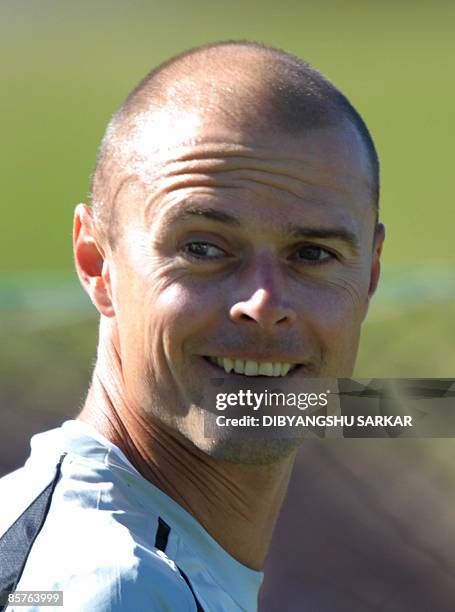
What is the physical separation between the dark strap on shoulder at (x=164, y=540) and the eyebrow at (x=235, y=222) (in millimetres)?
686

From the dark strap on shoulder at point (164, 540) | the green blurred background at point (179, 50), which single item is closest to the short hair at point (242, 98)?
the dark strap on shoulder at point (164, 540)

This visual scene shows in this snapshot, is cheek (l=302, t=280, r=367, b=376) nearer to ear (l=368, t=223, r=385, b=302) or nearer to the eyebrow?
the eyebrow

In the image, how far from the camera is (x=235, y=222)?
9.26 ft

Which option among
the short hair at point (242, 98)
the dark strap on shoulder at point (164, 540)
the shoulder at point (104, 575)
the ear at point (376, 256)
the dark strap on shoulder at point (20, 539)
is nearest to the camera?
the shoulder at point (104, 575)

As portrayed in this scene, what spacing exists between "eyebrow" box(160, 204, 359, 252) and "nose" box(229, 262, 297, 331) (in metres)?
0.12

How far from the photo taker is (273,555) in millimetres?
7168

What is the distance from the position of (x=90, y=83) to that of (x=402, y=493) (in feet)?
57.8

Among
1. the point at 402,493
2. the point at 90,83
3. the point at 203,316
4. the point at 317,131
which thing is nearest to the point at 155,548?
the point at 203,316

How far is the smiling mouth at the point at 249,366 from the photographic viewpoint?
9.14ft

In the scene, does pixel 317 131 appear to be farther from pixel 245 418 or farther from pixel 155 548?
pixel 155 548

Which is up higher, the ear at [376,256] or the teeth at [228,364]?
the ear at [376,256]

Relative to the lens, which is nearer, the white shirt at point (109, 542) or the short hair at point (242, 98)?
the white shirt at point (109, 542)

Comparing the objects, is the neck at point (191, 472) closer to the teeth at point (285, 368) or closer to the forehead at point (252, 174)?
the teeth at point (285, 368)

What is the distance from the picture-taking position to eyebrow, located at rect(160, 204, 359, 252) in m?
2.83
